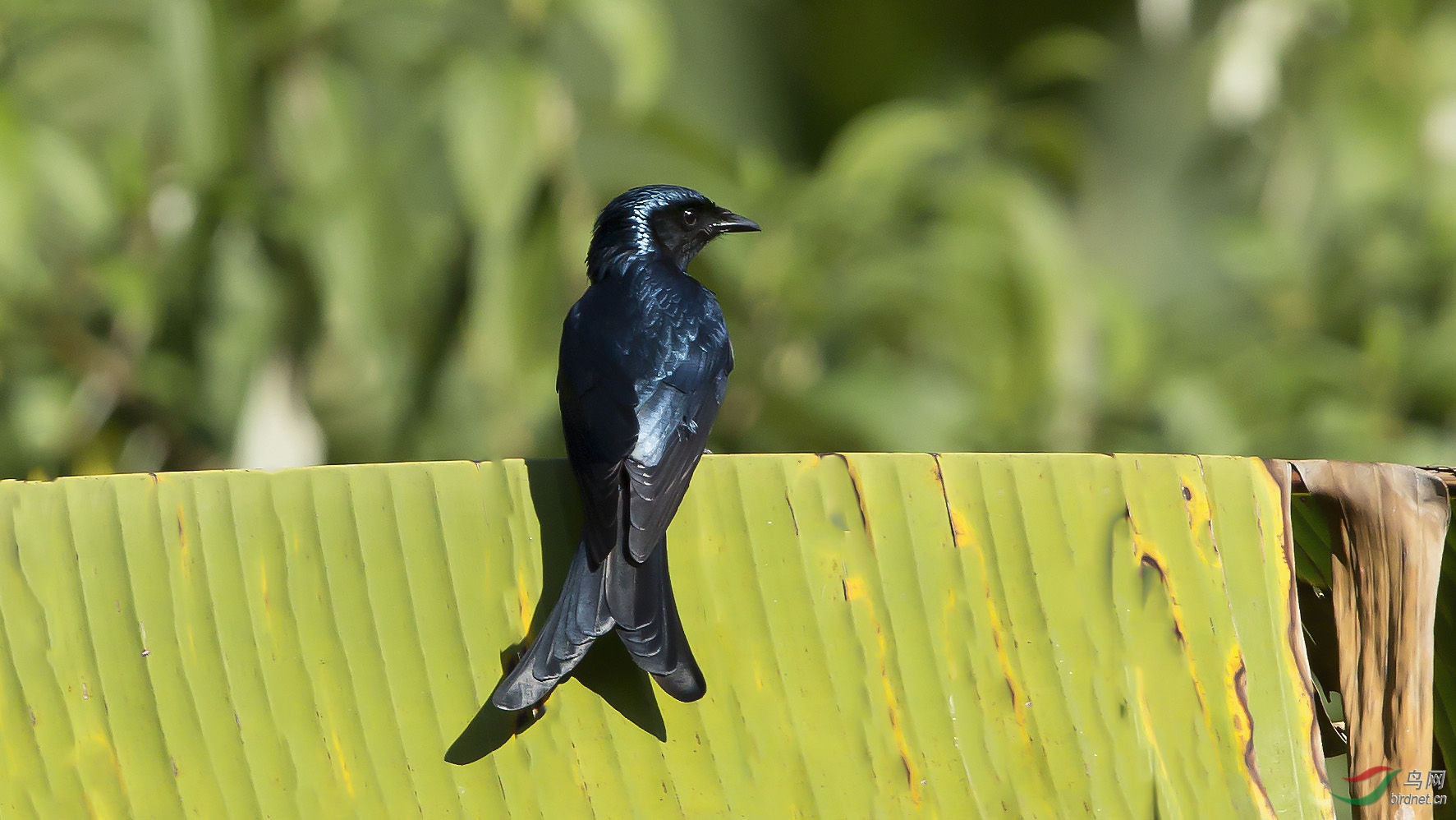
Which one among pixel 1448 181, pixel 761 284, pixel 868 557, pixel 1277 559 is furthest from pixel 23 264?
pixel 1448 181

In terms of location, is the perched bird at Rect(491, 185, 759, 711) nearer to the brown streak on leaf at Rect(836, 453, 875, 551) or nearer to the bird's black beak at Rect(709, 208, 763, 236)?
the bird's black beak at Rect(709, 208, 763, 236)

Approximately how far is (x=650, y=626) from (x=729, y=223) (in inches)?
64.6

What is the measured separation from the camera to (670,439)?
7.11 ft

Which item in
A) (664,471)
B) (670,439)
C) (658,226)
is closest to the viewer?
(664,471)

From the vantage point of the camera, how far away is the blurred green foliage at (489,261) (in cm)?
420

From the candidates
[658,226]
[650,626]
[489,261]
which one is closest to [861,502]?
[650,626]

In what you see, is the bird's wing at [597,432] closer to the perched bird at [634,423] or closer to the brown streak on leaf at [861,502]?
the perched bird at [634,423]

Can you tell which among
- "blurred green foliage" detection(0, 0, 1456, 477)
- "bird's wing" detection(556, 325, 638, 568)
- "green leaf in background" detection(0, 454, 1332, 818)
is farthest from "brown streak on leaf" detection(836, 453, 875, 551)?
"blurred green foliage" detection(0, 0, 1456, 477)

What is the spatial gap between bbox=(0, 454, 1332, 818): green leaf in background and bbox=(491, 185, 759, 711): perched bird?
113 millimetres

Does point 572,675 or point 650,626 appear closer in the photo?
point 650,626

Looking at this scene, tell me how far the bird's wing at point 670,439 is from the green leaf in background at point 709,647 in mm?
67

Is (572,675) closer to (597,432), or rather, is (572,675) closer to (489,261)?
(597,432)

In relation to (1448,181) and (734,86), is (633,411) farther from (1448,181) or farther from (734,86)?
(1448,181)

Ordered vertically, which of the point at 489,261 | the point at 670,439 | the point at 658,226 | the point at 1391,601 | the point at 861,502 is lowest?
the point at 1391,601
